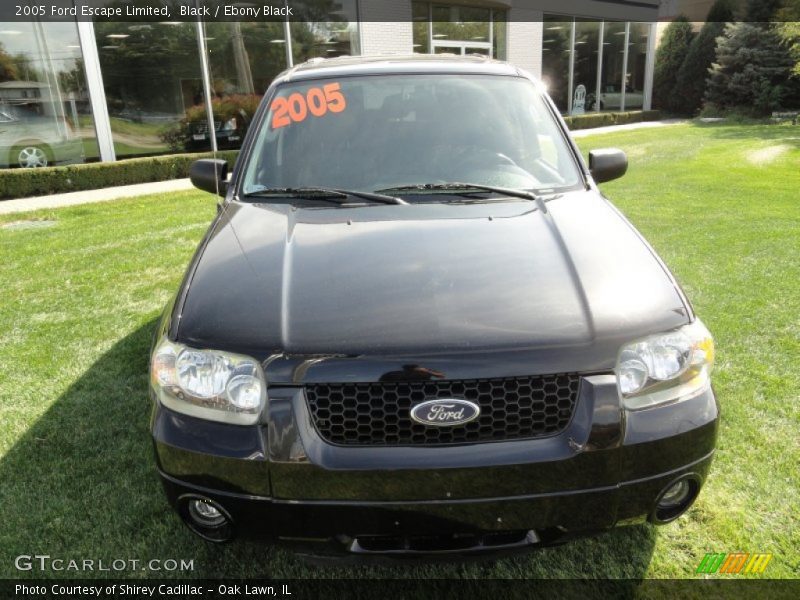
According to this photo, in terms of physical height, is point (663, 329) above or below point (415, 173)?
below

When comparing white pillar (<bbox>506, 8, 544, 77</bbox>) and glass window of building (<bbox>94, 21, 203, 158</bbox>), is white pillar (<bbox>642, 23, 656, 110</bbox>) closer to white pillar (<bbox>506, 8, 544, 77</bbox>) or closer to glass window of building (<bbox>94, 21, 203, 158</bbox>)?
white pillar (<bbox>506, 8, 544, 77</bbox>)

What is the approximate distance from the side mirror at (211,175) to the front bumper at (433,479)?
171 cm

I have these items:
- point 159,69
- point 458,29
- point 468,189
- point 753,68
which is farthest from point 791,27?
point 468,189

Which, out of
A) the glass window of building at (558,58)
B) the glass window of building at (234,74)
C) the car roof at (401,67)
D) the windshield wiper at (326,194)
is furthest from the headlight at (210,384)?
the glass window of building at (558,58)

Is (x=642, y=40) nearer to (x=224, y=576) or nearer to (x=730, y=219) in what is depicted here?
(x=730, y=219)

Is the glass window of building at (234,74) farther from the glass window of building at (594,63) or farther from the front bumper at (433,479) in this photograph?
the front bumper at (433,479)

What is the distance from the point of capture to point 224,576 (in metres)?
2.30

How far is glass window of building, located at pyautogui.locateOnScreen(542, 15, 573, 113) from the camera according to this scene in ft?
75.1

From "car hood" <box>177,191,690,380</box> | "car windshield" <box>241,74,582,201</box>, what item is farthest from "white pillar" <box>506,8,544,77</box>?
"car hood" <box>177,191,690,380</box>

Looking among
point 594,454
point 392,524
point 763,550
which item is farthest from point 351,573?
point 763,550

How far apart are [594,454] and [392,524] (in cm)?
62

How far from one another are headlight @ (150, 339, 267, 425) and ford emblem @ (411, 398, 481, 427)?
459 mm

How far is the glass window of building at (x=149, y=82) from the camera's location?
1232cm

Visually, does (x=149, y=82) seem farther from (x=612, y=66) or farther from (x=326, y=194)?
(x=612, y=66)
